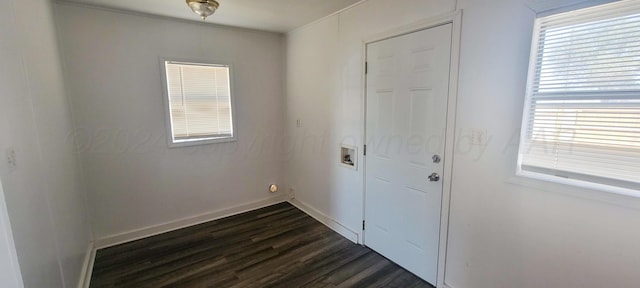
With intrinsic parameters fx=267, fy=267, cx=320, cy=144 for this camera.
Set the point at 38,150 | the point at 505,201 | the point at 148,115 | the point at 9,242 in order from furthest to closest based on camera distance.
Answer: the point at 148,115
the point at 505,201
the point at 38,150
the point at 9,242

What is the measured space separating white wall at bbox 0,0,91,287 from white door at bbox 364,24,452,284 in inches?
93.4

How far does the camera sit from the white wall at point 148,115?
2.63 m

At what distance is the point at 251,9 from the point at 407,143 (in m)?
2.01

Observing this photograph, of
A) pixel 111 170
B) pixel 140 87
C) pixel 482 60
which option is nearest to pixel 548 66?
pixel 482 60

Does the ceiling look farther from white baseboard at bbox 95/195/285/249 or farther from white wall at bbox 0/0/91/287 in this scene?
white baseboard at bbox 95/195/285/249

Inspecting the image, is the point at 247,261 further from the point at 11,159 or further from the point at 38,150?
the point at 11,159

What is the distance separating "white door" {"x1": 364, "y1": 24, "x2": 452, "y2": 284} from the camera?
2.07 meters

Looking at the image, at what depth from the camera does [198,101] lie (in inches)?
128

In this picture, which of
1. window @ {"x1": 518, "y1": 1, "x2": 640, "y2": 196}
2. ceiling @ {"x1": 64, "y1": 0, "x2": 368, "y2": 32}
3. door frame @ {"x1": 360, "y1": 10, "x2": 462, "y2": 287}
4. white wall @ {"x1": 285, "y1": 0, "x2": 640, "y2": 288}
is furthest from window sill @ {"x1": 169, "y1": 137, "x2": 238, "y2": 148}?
window @ {"x1": 518, "y1": 1, "x2": 640, "y2": 196}

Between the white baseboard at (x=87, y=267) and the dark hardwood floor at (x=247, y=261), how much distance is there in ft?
0.14

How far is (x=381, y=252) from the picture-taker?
8.82 ft

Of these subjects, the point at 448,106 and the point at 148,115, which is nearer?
the point at 448,106

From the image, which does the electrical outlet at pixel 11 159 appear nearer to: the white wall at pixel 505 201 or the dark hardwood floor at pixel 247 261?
the dark hardwood floor at pixel 247 261

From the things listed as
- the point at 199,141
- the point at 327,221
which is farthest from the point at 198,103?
the point at 327,221
